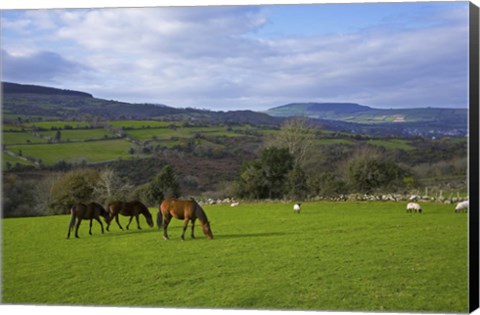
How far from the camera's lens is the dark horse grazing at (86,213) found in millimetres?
13055

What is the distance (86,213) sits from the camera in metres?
13.1

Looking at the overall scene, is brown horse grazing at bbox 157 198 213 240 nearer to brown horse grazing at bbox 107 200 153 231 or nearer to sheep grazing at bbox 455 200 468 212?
brown horse grazing at bbox 107 200 153 231

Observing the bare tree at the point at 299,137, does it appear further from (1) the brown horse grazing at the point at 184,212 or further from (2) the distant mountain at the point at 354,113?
(1) the brown horse grazing at the point at 184,212

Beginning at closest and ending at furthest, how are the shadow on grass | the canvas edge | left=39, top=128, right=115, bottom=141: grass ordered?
the canvas edge
the shadow on grass
left=39, top=128, right=115, bottom=141: grass

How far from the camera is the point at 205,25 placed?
40.9 feet

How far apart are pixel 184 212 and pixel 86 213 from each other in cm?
177

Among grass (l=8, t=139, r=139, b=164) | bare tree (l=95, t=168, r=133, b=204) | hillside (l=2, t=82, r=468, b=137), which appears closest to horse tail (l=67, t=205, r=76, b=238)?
bare tree (l=95, t=168, r=133, b=204)

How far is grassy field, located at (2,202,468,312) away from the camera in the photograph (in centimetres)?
1090

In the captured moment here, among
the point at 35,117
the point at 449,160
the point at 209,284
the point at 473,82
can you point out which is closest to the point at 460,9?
the point at 473,82

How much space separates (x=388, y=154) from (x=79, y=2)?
5.74m

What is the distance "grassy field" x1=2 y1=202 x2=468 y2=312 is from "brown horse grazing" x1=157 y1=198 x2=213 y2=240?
0.67 feet

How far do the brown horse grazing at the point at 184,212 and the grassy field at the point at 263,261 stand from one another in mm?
205

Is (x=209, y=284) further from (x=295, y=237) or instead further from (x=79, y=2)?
(x=79, y=2)

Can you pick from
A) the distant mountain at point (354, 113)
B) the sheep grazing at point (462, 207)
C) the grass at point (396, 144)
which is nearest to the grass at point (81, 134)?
the distant mountain at point (354, 113)
